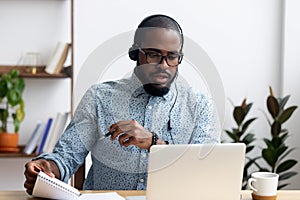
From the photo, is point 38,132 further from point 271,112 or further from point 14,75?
point 271,112

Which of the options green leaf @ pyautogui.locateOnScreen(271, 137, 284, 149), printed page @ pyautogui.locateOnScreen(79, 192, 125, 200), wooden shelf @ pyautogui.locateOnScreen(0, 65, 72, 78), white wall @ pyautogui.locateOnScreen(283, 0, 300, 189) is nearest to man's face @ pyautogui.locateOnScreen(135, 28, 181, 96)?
printed page @ pyautogui.locateOnScreen(79, 192, 125, 200)

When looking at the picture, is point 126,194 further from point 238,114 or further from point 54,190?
point 238,114

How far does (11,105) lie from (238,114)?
1.25 m

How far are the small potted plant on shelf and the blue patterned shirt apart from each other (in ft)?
4.01

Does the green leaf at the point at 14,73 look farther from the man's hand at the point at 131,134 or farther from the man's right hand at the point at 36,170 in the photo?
the man's hand at the point at 131,134

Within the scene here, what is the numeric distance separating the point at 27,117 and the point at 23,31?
0.49 meters

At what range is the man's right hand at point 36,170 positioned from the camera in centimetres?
188

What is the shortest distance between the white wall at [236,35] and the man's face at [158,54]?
5.16 feet

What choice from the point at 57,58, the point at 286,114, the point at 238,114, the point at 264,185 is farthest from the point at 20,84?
the point at 264,185

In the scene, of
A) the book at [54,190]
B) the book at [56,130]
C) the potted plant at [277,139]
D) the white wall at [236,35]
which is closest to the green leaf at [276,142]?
the potted plant at [277,139]

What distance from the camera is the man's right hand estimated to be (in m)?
1.88

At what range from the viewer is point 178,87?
2.09 metres

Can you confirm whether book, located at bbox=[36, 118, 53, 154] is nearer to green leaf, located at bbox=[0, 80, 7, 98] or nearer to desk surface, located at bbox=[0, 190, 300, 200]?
green leaf, located at bbox=[0, 80, 7, 98]

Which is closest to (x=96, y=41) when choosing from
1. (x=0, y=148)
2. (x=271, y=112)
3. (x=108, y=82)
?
(x=0, y=148)
